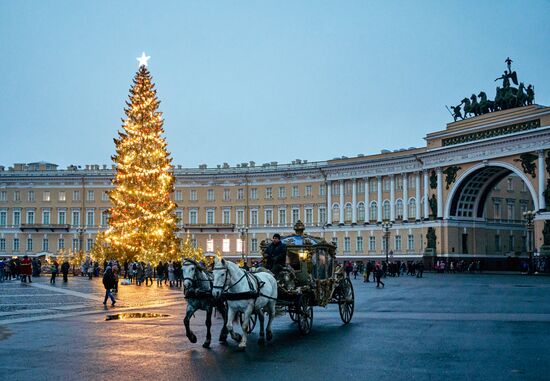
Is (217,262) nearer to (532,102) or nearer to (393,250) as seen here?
(532,102)

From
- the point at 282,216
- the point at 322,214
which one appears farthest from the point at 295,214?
the point at 322,214

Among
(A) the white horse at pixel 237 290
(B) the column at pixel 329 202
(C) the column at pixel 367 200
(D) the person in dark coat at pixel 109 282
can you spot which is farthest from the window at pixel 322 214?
(A) the white horse at pixel 237 290

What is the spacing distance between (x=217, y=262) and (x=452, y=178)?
6165cm

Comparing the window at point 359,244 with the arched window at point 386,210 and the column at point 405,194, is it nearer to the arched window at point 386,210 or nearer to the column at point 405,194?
the arched window at point 386,210

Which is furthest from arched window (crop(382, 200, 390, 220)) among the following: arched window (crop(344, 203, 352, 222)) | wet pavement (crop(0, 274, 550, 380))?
wet pavement (crop(0, 274, 550, 380))

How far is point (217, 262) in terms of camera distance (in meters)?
14.2

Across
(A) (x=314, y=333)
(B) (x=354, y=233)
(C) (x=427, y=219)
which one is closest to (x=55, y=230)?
(B) (x=354, y=233)

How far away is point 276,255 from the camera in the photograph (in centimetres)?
1639

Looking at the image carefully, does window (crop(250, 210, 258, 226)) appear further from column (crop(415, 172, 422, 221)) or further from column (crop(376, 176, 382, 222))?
column (crop(415, 172, 422, 221))

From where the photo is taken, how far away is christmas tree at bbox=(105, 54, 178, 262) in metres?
48.7

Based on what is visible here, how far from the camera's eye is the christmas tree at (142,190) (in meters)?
48.7

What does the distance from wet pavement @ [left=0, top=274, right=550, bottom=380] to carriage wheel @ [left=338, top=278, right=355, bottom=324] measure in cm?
28

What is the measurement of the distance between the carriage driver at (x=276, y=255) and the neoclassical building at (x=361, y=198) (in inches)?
1961

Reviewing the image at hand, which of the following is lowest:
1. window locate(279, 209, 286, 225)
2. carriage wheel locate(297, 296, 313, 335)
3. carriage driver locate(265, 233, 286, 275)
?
carriage wheel locate(297, 296, 313, 335)
